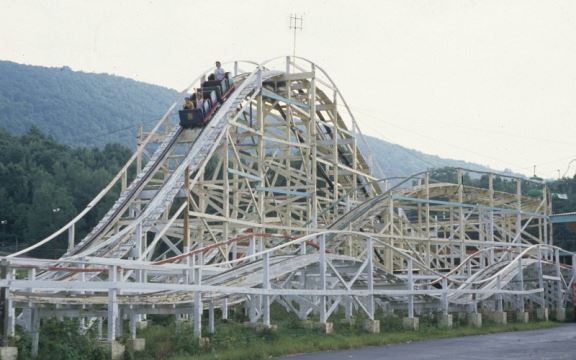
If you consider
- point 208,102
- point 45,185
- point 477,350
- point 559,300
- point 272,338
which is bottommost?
point 477,350

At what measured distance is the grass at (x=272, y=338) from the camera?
17.8 metres

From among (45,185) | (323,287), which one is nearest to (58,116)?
(45,185)

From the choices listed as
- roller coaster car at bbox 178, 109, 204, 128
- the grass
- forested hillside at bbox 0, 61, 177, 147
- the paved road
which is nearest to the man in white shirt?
roller coaster car at bbox 178, 109, 204, 128

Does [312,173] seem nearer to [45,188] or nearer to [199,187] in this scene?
[199,187]

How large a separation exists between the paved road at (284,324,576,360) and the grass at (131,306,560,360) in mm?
545

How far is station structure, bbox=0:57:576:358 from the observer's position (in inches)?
742

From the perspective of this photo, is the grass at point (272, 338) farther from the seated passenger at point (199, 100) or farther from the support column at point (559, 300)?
the seated passenger at point (199, 100)

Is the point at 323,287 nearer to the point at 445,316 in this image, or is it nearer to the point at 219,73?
the point at 445,316

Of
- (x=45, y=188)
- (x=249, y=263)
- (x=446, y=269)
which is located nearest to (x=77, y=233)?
(x=45, y=188)

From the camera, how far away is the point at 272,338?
20375 millimetres

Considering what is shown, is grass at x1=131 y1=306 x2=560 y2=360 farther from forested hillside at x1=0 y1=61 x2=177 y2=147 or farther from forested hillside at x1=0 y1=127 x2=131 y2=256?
forested hillside at x1=0 y1=61 x2=177 y2=147

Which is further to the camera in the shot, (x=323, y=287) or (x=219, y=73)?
(x=219, y=73)

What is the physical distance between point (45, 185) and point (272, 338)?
5362 centimetres

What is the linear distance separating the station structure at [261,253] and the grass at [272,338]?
0.41 metres
